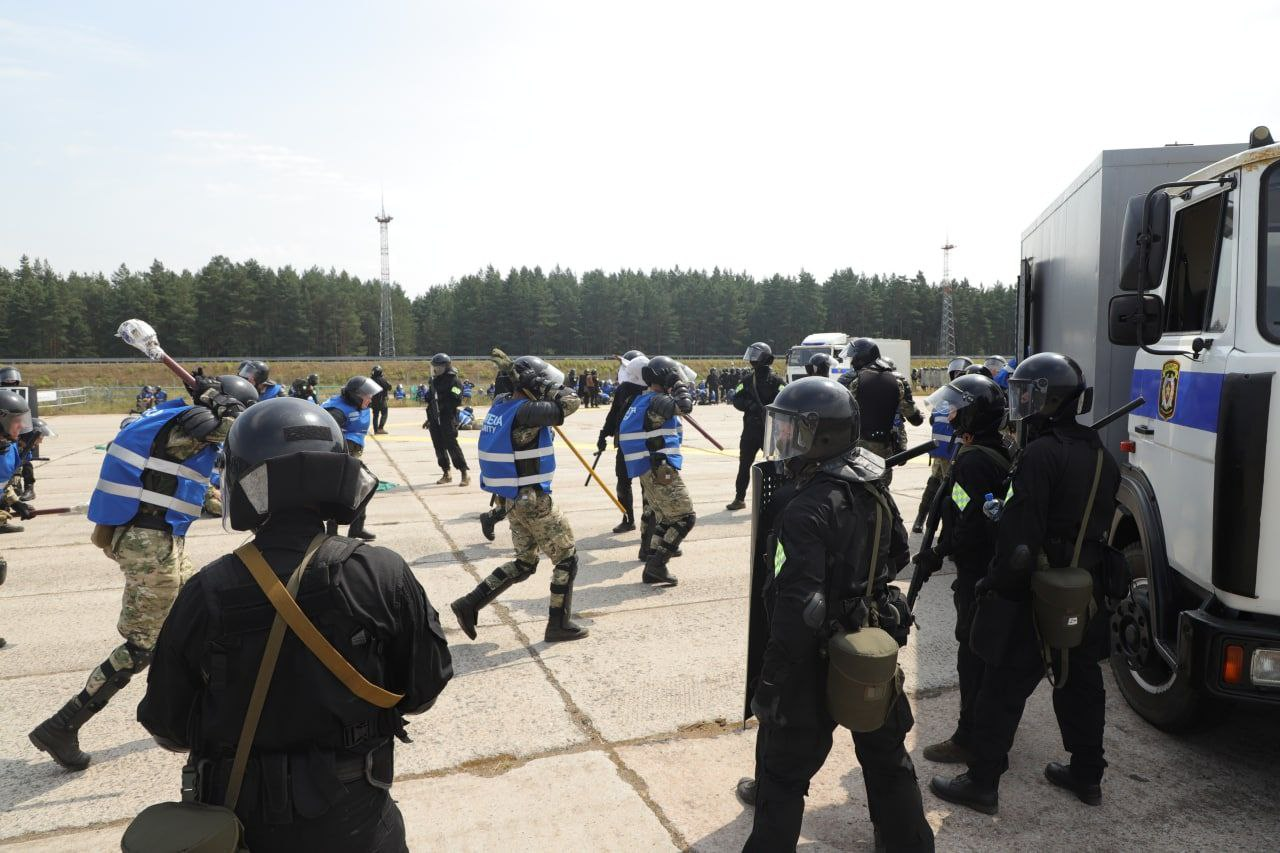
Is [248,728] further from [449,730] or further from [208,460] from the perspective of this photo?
[208,460]

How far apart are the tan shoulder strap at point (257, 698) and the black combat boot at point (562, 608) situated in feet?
12.7

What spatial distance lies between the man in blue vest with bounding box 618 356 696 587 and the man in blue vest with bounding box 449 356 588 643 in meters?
1.60

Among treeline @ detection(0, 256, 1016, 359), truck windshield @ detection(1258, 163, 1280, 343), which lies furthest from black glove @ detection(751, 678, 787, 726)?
treeline @ detection(0, 256, 1016, 359)

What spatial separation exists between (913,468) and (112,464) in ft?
45.2

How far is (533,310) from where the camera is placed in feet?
320

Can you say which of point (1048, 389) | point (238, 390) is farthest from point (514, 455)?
point (1048, 389)

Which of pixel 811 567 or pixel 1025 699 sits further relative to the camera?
pixel 1025 699

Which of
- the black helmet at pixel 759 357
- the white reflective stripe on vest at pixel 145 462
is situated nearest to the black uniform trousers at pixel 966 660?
the white reflective stripe on vest at pixel 145 462

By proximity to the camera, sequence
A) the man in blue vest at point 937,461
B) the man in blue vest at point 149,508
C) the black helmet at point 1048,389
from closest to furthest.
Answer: the black helmet at point 1048,389
the man in blue vest at point 149,508
the man in blue vest at point 937,461

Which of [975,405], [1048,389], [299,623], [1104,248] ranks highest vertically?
[1104,248]

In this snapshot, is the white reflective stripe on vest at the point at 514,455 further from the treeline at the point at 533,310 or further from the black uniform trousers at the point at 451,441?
the treeline at the point at 533,310

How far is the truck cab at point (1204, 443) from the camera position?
332cm

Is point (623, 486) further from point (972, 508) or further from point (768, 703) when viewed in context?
point (768, 703)

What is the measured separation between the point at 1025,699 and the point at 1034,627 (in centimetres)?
33
